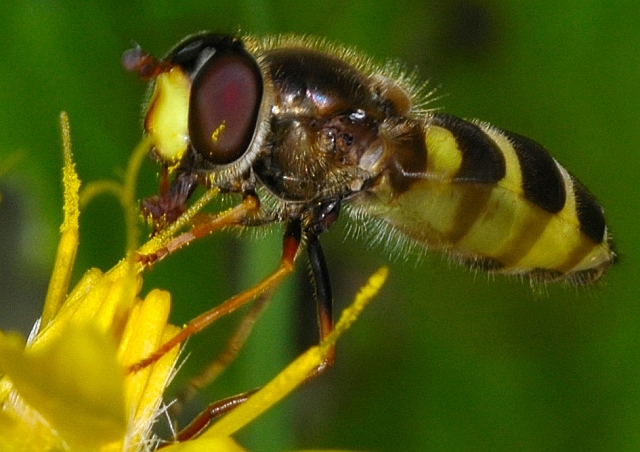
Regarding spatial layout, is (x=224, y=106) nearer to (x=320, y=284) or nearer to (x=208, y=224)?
(x=208, y=224)

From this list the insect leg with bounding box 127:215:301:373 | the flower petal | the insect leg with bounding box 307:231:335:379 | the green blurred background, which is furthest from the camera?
the green blurred background

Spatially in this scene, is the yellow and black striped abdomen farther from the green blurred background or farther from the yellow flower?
the green blurred background

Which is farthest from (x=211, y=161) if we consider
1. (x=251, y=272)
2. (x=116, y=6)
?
(x=116, y=6)

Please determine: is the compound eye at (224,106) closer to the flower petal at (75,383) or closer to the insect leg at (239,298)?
the insect leg at (239,298)

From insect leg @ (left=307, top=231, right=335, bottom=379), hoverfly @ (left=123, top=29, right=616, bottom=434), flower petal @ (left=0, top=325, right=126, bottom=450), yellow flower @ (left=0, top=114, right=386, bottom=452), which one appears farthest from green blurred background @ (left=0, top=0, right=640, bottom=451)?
flower petal @ (left=0, top=325, right=126, bottom=450)

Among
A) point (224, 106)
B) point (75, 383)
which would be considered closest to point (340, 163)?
point (224, 106)

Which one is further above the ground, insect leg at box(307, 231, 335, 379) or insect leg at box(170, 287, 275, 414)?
insect leg at box(307, 231, 335, 379)

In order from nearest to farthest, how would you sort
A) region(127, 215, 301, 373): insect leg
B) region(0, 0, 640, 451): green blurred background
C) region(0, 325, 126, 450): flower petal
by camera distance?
region(0, 325, 126, 450): flower petal < region(127, 215, 301, 373): insect leg < region(0, 0, 640, 451): green blurred background
